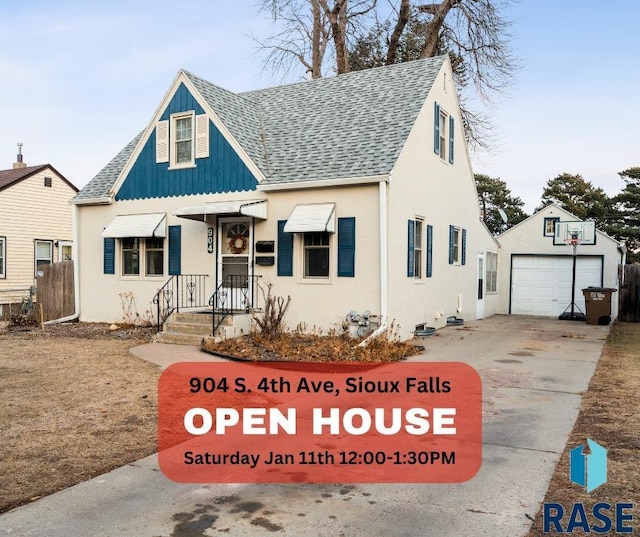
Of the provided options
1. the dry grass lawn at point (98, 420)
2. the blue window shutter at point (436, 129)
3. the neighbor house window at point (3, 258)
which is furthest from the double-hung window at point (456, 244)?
the neighbor house window at point (3, 258)

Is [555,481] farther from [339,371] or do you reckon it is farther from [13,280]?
[13,280]

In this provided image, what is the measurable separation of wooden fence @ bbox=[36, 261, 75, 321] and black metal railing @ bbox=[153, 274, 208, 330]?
3.65 metres

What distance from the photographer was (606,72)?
15.2m

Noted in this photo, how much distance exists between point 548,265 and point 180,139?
555 inches

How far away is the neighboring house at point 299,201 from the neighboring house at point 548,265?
193 inches

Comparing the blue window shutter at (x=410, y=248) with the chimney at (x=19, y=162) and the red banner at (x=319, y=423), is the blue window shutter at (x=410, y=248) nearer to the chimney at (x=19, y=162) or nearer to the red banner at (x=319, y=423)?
the red banner at (x=319, y=423)

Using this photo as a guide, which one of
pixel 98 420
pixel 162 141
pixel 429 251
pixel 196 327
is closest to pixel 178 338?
pixel 196 327

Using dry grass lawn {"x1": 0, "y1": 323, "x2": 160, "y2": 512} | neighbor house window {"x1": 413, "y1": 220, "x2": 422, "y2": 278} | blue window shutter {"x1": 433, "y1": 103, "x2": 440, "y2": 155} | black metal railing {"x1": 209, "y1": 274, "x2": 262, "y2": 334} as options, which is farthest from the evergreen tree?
dry grass lawn {"x1": 0, "y1": 323, "x2": 160, "y2": 512}

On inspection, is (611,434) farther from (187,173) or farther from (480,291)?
(480,291)

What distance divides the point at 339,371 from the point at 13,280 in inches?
747

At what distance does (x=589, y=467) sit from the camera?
15.0 feet

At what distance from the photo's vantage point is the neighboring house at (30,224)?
2230 cm

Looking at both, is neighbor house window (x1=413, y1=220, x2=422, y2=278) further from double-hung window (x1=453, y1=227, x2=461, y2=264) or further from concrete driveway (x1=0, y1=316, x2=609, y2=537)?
Result: concrete driveway (x1=0, y1=316, x2=609, y2=537)

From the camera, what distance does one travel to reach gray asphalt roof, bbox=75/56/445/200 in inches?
478
